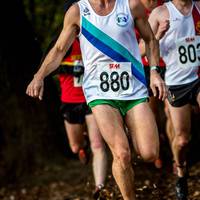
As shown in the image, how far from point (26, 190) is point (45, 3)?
247 inches

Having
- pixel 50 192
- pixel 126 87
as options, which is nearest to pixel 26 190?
pixel 50 192

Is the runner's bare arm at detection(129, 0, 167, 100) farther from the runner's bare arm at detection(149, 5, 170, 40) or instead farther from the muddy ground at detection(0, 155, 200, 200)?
the muddy ground at detection(0, 155, 200, 200)

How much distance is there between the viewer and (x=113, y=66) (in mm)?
7707

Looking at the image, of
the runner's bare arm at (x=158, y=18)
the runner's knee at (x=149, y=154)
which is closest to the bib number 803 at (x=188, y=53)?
the runner's bare arm at (x=158, y=18)

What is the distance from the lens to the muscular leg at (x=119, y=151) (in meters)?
7.39

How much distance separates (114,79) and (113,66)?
13cm

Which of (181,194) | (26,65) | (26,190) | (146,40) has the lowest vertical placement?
(26,190)

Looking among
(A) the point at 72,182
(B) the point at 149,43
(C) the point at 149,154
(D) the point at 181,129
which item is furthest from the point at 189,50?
(A) the point at 72,182

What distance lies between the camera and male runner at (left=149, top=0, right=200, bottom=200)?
30.0ft

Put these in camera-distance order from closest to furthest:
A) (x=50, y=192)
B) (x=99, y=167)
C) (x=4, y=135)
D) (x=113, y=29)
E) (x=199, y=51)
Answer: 1. (x=113, y=29)
2. (x=199, y=51)
3. (x=99, y=167)
4. (x=50, y=192)
5. (x=4, y=135)

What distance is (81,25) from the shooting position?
773 centimetres

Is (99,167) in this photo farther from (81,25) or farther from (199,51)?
(81,25)

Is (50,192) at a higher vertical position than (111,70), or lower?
lower

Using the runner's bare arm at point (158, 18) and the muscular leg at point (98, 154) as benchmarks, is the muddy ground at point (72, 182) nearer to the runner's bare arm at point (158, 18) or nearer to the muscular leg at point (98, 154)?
the muscular leg at point (98, 154)
